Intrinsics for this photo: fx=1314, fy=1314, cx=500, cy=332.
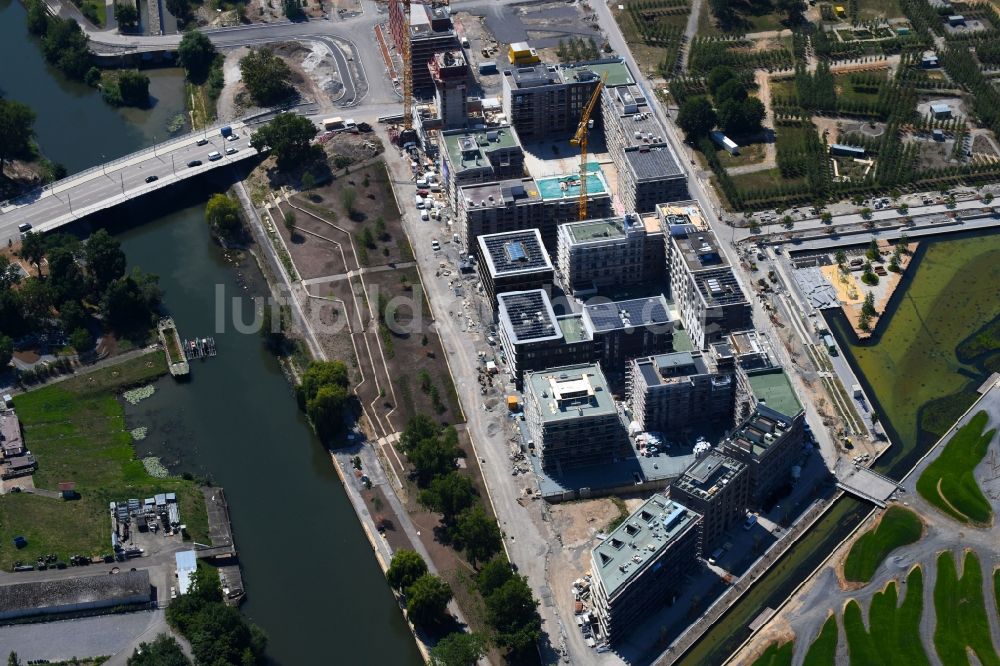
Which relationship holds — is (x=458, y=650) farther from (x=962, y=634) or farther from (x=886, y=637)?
(x=962, y=634)

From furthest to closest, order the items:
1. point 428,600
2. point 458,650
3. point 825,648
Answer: point 428,600, point 825,648, point 458,650

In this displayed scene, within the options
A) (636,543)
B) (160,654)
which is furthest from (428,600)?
(160,654)

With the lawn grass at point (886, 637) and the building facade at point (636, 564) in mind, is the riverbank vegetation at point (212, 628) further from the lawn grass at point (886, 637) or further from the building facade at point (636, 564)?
the lawn grass at point (886, 637)

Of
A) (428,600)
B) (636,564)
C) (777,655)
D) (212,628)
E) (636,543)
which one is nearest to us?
(212,628)

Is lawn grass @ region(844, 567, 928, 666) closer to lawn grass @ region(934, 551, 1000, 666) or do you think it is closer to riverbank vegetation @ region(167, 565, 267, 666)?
lawn grass @ region(934, 551, 1000, 666)

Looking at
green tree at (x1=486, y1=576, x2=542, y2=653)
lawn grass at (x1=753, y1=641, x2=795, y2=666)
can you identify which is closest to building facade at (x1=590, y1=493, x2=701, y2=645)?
green tree at (x1=486, y1=576, x2=542, y2=653)

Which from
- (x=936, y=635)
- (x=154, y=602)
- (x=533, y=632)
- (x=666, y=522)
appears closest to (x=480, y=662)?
(x=533, y=632)
